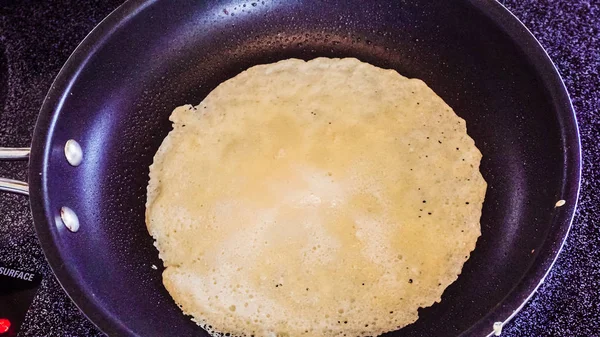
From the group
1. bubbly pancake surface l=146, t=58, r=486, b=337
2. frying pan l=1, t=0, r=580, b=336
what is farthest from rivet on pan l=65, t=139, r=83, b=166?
bubbly pancake surface l=146, t=58, r=486, b=337

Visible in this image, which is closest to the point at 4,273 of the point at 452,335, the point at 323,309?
the point at 323,309

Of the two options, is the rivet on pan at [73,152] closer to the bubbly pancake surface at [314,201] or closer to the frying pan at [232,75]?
the frying pan at [232,75]

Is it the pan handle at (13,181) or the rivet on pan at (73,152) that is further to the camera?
the rivet on pan at (73,152)

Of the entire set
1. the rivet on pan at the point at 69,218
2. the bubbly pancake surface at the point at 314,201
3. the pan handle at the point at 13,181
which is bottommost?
the bubbly pancake surface at the point at 314,201

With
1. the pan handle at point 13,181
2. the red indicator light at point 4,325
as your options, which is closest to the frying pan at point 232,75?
the pan handle at point 13,181

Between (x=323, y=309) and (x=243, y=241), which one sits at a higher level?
(x=243, y=241)

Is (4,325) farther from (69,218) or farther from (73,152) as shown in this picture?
(73,152)

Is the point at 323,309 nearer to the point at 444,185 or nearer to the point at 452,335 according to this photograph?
the point at 452,335
